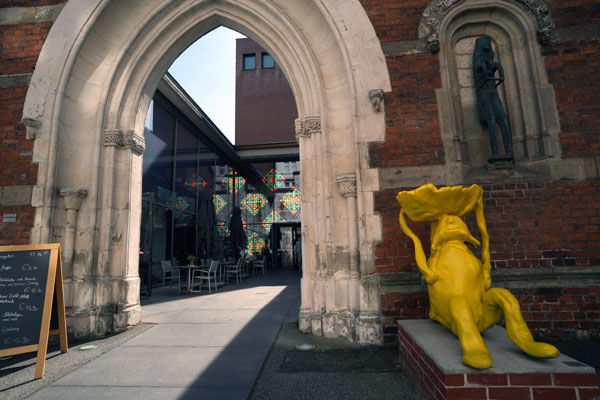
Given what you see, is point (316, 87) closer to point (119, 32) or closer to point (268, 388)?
point (119, 32)

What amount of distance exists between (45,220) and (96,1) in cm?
329

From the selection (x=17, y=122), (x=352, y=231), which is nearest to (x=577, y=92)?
(x=352, y=231)

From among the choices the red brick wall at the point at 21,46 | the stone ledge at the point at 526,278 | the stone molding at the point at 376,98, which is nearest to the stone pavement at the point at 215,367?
the stone ledge at the point at 526,278

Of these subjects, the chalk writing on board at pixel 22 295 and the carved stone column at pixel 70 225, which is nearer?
the chalk writing on board at pixel 22 295

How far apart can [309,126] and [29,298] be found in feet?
12.5

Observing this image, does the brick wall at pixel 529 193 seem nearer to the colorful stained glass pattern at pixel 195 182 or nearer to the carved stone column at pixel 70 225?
the carved stone column at pixel 70 225

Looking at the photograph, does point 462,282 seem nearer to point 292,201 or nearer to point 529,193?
point 529,193

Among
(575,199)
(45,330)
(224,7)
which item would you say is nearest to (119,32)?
(224,7)

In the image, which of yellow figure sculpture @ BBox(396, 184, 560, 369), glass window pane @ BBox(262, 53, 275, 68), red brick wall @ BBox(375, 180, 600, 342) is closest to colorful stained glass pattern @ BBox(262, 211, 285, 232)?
glass window pane @ BBox(262, 53, 275, 68)

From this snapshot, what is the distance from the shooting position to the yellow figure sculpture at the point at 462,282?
1901 mm

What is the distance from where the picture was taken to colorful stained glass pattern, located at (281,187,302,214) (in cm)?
1834

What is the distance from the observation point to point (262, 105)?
68.1 feet

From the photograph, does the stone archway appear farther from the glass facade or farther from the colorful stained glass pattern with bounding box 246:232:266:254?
the colorful stained glass pattern with bounding box 246:232:266:254

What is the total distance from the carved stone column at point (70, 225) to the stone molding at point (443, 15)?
521 centimetres
